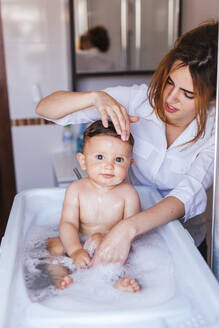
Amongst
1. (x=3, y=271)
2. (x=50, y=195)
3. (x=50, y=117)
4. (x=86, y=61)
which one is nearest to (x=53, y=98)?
(x=50, y=117)

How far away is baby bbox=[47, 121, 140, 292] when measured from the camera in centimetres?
117

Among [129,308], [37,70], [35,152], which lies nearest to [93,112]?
[129,308]

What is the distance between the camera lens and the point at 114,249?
986mm

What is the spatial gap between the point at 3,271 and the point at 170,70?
852mm

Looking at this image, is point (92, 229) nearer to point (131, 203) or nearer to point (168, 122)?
point (131, 203)

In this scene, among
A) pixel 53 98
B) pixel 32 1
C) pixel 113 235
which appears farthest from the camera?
pixel 32 1

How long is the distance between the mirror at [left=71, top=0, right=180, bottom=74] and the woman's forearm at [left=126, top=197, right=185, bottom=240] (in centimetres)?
164

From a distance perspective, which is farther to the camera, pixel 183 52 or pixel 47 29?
pixel 47 29

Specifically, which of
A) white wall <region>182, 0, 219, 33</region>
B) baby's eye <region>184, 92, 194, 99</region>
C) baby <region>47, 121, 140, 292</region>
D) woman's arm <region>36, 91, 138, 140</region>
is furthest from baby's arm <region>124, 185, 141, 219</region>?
white wall <region>182, 0, 219, 33</region>

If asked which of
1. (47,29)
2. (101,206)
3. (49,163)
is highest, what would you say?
(47,29)

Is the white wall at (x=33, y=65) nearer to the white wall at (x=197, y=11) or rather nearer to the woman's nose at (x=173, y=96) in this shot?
the white wall at (x=197, y=11)

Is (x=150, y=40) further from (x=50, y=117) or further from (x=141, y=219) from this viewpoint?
(x=141, y=219)

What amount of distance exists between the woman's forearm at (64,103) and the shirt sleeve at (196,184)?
1.24ft

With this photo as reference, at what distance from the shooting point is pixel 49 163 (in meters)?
2.75
